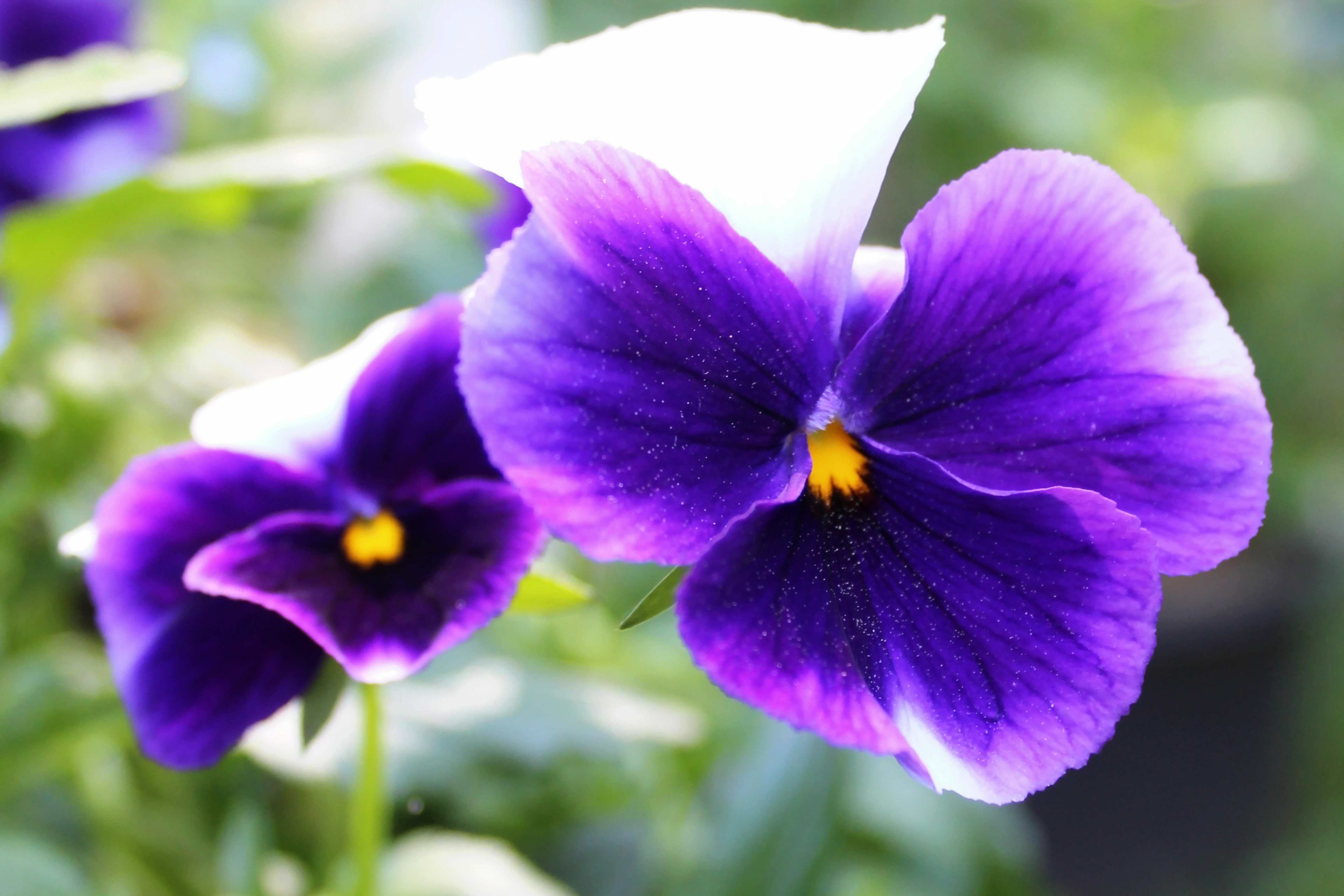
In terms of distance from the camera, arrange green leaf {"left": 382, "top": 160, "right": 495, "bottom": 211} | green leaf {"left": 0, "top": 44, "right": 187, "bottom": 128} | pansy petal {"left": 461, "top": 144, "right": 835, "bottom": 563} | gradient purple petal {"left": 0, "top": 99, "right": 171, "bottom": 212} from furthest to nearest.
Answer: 1. gradient purple petal {"left": 0, "top": 99, "right": 171, "bottom": 212}
2. green leaf {"left": 382, "top": 160, "right": 495, "bottom": 211}
3. green leaf {"left": 0, "top": 44, "right": 187, "bottom": 128}
4. pansy petal {"left": 461, "top": 144, "right": 835, "bottom": 563}

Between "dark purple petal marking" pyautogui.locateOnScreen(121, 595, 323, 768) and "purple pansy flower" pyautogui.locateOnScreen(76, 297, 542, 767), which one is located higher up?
"purple pansy flower" pyautogui.locateOnScreen(76, 297, 542, 767)

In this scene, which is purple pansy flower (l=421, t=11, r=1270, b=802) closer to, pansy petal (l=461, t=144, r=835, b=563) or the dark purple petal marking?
pansy petal (l=461, t=144, r=835, b=563)

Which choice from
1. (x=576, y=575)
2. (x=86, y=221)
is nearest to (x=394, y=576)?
(x=86, y=221)

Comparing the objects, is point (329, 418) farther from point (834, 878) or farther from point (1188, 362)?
point (834, 878)

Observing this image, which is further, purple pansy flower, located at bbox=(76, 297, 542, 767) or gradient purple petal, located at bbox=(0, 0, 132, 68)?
gradient purple petal, located at bbox=(0, 0, 132, 68)

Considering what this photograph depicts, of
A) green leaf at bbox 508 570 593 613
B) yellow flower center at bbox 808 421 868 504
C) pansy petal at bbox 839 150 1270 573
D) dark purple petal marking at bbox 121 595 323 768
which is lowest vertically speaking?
dark purple petal marking at bbox 121 595 323 768

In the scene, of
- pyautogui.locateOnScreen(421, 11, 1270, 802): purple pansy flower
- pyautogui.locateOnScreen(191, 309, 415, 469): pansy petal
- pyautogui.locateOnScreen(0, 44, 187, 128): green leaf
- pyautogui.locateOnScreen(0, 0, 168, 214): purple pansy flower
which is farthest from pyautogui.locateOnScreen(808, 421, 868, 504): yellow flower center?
pyautogui.locateOnScreen(0, 0, 168, 214): purple pansy flower

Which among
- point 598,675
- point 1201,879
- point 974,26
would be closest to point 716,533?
point 598,675
